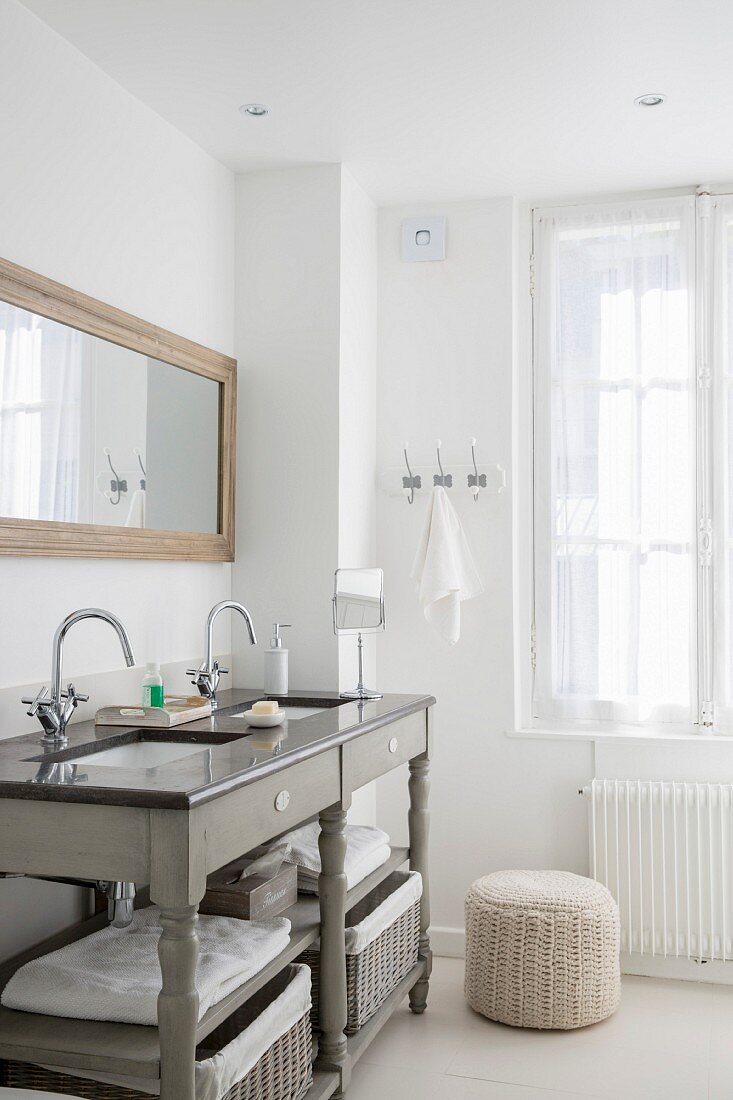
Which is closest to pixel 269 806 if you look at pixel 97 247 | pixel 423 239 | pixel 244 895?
pixel 244 895

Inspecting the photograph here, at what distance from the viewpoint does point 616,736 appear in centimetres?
338

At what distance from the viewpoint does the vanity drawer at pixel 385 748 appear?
243cm

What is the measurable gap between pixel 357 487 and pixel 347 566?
29 cm

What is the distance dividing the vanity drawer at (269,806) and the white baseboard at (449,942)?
4.63ft

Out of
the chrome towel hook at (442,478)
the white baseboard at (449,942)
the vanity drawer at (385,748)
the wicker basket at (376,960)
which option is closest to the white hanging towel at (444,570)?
the chrome towel hook at (442,478)

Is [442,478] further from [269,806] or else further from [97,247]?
[269,806]

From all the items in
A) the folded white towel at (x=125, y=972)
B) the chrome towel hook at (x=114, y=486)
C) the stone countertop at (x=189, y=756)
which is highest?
the chrome towel hook at (x=114, y=486)

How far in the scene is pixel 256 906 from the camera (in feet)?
7.25

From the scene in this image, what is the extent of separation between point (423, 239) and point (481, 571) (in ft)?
3.78

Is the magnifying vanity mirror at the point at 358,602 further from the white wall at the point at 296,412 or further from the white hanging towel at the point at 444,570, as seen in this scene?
the white hanging towel at the point at 444,570

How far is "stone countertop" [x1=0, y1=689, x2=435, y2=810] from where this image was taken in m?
1.65

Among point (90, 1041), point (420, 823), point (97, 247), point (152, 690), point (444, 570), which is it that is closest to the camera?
point (90, 1041)

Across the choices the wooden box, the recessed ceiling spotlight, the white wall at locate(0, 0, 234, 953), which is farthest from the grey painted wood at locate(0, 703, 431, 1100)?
the recessed ceiling spotlight

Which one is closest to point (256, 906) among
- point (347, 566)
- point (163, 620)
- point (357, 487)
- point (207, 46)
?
point (163, 620)
